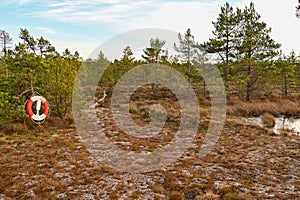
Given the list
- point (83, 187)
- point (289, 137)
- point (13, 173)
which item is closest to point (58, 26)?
point (13, 173)

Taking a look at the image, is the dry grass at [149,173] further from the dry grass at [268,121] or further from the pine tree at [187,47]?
the pine tree at [187,47]

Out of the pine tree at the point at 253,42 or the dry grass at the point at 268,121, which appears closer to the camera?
the dry grass at the point at 268,121

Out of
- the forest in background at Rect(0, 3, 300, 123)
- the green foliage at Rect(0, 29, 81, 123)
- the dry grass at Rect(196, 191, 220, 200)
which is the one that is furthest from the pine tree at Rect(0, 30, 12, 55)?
the dry grass at Rect(196, 191, 220, 200)

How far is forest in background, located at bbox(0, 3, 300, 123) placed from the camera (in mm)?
12961

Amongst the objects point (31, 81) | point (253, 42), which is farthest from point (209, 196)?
point (253, 42)

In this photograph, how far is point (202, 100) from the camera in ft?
94.9

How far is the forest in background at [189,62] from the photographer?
510 inches

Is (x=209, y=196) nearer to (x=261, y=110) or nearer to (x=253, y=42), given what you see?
(x=261, y=110)

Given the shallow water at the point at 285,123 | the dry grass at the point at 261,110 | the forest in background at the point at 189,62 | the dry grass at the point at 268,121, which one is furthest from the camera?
the dry grass at the point at 261,110

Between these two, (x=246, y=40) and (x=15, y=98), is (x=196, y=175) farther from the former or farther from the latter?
(x=246, y=40)

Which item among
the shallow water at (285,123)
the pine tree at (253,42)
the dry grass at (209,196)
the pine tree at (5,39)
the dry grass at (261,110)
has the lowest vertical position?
the dry grass at (209,196)

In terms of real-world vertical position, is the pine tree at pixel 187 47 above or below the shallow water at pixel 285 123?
above

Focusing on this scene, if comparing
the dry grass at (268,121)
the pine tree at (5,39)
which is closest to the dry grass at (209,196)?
the dry grass at (268,121)

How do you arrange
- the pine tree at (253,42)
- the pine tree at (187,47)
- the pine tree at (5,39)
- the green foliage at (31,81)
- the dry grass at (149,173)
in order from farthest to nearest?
the pine tree at (5,39), the pine tree at (187,47), the pine tree at (253,42), the green foliage at (31,81), the dry grass at (149,173)
